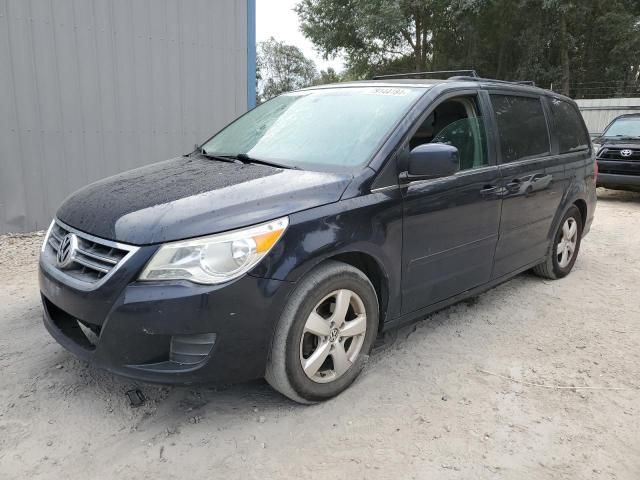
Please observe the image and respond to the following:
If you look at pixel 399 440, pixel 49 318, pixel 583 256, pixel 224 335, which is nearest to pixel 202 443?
pixel 224 335

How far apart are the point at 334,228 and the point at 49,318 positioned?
1613 millimetres

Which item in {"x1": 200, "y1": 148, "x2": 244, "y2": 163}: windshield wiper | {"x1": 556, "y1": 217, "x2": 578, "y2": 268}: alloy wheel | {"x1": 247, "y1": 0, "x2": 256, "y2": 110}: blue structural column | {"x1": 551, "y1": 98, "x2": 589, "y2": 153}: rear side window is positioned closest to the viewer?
{"x1": 200, "y1": 148, "x2": 244, "y2": 163}: windshield wiper

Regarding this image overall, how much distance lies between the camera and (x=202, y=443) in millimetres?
2498

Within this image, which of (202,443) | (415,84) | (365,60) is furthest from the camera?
(365,60)

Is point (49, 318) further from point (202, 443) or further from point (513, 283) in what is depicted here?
point (513, 283)

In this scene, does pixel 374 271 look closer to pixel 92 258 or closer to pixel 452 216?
pixel 452 216

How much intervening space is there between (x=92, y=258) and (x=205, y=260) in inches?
23.4

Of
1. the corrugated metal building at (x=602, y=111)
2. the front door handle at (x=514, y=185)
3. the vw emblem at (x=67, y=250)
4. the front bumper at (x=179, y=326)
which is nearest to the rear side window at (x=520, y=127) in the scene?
the front door handle at (x=514, y=185)

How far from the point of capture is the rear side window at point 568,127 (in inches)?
185

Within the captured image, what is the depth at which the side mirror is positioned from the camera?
2963mm

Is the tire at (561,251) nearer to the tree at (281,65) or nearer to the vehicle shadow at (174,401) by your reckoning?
the vehicle shadow at (174,401)

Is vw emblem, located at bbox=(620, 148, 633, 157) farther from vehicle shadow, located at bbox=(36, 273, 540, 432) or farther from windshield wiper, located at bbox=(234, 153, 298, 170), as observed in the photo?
windshield wiper, located at bbox=(234, 153, 298, 170)

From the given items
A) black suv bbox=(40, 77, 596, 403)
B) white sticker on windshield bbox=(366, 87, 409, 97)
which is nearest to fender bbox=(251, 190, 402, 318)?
black suv bbox=(40, 77, 596, 403)

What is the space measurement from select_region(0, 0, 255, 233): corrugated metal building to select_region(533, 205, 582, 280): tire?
4.81 metres
